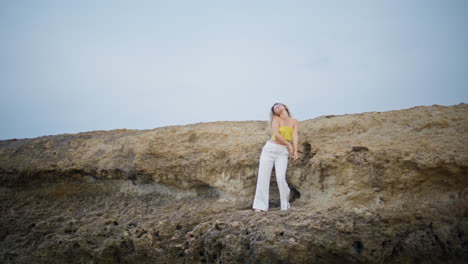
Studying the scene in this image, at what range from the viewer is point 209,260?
715 cm

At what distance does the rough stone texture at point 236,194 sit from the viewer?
6676mm

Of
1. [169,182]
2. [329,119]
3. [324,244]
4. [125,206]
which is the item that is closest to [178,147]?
[169,182]

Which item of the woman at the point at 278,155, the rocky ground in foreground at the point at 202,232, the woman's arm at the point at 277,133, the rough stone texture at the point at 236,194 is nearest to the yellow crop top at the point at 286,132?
the woman at the point at 278,155

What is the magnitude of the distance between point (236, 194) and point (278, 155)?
150cm

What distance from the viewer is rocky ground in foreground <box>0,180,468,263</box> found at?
6527 mm

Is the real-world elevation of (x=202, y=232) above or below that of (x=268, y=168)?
below

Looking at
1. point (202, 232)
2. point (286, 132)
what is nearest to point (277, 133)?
point (286, 132)

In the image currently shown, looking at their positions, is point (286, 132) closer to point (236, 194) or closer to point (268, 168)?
point (268, 168)

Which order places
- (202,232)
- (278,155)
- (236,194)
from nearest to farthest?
(202,232)
(278,155)
(236,194)

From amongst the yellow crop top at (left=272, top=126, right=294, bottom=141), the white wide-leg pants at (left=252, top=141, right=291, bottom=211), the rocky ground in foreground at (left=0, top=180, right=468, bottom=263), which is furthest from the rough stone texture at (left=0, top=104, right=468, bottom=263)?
the yellow crop top at (left=272, top=126, right=294, bottom=141)

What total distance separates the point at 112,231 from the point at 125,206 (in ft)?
2.73

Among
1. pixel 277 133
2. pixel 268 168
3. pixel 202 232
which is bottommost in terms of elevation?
pixel 202 232

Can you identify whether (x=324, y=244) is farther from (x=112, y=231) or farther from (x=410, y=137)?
(x=112, y=231)

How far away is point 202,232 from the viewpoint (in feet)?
24.5
